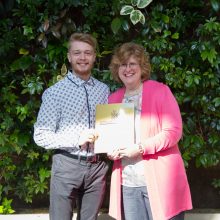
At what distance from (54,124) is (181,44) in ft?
4.94

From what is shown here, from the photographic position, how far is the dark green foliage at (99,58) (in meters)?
3.29

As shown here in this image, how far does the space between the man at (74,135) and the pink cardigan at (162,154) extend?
1.04 ft

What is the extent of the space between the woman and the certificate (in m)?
0.04

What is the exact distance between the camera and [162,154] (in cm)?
228

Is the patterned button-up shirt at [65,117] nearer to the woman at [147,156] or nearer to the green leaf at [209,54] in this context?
the woman at [147,156]

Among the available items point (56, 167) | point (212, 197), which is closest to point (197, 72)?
point (212, 197)

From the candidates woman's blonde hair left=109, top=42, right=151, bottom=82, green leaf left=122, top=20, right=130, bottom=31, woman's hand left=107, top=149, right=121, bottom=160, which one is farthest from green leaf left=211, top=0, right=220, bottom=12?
woman's hand left=107, top=149, right=121, bottom=160

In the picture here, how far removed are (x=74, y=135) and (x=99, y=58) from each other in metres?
1.25

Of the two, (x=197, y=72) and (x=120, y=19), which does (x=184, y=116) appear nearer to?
(x=197, y=72)

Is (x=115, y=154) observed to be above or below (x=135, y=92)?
below

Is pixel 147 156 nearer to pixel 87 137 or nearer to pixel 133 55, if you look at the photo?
pixel 87 137

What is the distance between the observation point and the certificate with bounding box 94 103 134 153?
2280 mm

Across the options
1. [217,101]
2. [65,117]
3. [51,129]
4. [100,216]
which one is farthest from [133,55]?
[100,216]

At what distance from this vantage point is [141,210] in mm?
2332
